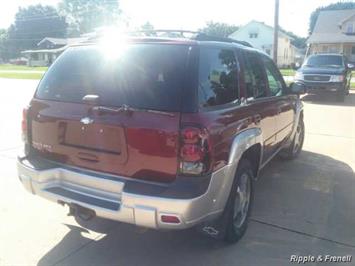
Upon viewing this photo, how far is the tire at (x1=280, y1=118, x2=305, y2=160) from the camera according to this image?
6855 mm

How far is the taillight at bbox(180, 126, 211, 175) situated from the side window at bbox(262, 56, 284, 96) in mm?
2337

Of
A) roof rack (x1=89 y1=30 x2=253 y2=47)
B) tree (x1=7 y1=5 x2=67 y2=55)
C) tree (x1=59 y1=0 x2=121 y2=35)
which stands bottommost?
roof rack (x1=89 y1=30 x2=253 y2=47)

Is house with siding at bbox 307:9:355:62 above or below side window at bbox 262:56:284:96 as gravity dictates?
above

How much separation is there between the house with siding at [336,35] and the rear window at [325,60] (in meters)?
32.9

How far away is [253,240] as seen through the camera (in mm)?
4113

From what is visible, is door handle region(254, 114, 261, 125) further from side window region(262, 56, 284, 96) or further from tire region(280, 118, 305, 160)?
tire region(280, 118, 305, 160)

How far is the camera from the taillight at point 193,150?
3184 mm

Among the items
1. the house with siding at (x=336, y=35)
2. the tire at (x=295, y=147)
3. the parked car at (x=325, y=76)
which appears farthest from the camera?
the house with siding at (x=336, y=35)

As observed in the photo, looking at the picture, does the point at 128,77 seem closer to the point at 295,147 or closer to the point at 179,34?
the point at 179,34

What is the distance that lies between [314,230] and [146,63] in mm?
2416

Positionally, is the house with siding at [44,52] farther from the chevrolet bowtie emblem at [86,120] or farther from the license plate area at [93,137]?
the chevrolet bowtie emblem at [86,120]

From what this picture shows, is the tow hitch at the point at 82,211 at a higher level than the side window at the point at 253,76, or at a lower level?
lower

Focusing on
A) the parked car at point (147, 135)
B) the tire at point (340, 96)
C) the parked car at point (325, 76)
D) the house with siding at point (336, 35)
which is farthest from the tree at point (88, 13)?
the parked car at point (147, 135)

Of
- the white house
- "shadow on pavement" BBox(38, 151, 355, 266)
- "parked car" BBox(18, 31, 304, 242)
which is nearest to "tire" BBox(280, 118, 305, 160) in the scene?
"shadow on pavement" BBox(38, 151, 355, 266)
